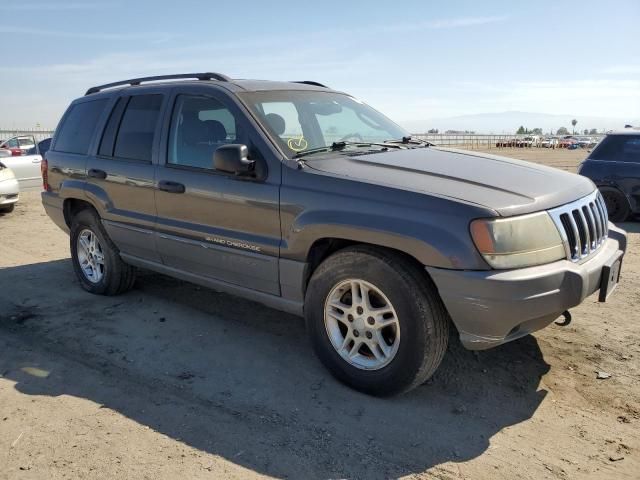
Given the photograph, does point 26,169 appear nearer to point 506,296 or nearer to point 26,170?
point 26,170

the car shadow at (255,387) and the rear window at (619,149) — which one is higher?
the rear window at (619,149)

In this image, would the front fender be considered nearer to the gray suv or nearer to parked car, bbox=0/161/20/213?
the gray suv

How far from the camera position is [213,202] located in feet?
13.1

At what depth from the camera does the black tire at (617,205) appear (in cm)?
873

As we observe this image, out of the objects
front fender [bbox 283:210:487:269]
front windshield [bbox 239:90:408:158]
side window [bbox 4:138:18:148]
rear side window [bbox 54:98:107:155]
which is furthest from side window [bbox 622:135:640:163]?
side window [bbox 4:138:18:148]

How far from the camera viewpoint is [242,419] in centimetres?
316

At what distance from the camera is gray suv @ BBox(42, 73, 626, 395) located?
2.94 m

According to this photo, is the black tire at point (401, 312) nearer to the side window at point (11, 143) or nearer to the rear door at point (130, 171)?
the rear door at point (130, 171)

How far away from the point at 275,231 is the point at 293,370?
956 mm

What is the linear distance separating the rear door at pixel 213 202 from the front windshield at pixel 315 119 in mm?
181

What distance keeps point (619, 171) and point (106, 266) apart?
7.65 m

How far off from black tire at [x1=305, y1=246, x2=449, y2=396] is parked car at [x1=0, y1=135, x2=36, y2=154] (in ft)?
62.4

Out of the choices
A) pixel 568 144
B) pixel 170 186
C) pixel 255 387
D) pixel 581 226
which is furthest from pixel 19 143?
pixel 568 144

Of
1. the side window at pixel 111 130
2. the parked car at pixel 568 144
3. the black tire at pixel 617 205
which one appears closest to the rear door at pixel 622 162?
the black tire at pixel 617 205
